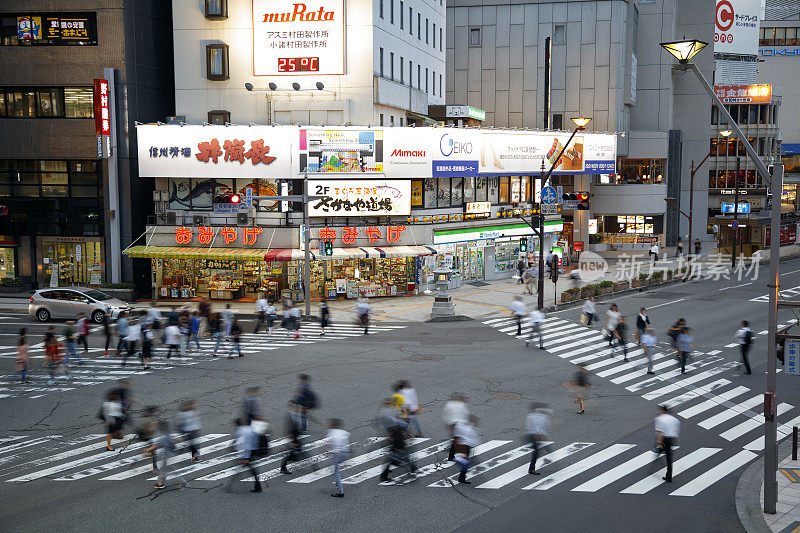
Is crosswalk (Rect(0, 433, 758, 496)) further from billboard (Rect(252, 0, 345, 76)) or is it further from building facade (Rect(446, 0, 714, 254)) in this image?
building facade (Rect(446, 0, 714, 254))

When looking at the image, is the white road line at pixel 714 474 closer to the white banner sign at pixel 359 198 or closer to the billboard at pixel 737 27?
the white banner sign at pixel 359 198

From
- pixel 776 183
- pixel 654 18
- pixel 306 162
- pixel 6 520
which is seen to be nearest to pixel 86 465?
pixel 6 520

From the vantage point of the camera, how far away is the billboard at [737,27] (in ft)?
264

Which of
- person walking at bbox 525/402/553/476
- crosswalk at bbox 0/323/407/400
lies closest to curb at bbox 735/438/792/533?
person walking at bbox 525/402/553/476

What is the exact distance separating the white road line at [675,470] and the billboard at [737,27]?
7329 cm

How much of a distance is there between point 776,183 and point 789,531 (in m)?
6.70

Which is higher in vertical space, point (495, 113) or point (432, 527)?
point (495, 113)

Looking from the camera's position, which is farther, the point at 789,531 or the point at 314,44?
the point at 314,44

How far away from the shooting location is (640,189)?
Result: 6838 cm

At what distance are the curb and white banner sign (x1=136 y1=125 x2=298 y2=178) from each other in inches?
1191

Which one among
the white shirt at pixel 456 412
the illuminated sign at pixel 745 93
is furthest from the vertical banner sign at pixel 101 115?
the illuminated sign at pixel 745 93

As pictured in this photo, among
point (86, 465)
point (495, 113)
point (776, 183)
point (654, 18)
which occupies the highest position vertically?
point (654, 18)

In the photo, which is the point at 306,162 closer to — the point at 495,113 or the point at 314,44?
the point at 314,44

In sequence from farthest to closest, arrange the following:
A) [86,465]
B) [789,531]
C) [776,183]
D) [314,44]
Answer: [314,44] < [86,465] < [776,183] < [789,531]
